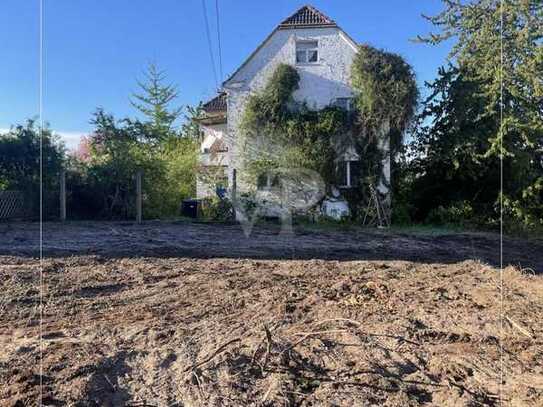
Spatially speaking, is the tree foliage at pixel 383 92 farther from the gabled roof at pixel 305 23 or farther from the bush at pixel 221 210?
the bush at pixel 221 210

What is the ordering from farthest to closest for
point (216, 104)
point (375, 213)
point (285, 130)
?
point (216, 104) → point (285, 130) → point (375, 213)

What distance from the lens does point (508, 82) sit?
13211 millimetres

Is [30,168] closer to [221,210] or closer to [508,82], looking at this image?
[221,210]

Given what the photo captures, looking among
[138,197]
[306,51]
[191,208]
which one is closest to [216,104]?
[306,51]

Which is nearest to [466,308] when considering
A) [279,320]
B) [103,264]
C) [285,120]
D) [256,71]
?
[279,320]

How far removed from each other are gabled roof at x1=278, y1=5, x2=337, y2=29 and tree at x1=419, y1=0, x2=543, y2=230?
4.14m

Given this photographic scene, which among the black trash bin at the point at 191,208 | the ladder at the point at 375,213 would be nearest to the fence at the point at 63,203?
the black trash bin at the point at 191,208

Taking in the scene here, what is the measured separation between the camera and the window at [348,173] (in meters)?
16.0

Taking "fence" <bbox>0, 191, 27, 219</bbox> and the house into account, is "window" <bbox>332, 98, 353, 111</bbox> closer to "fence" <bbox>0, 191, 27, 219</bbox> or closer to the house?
the house

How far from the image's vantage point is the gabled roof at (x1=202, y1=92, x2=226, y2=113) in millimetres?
20172

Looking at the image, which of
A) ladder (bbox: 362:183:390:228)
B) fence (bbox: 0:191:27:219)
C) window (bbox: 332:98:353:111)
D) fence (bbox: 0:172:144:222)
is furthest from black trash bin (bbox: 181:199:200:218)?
window (bbox: 332:98:353:111)

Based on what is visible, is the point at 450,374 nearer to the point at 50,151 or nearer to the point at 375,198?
the point at 375,198

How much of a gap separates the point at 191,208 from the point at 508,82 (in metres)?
11.8

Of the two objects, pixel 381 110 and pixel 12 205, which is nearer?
pixel 12 205
